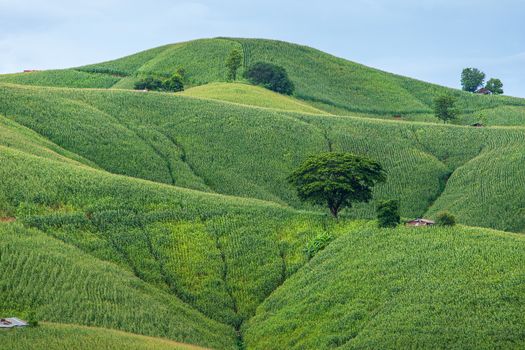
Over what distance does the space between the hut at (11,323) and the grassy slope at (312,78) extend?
107036 millimetres

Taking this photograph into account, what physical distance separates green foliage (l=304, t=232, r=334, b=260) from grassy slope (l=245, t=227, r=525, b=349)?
5.97 feet

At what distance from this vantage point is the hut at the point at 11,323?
5800cm

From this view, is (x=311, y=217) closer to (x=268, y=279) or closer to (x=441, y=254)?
(x=268, y=279)

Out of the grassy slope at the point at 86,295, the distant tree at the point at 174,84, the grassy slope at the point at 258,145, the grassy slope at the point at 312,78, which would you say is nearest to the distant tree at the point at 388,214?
the grassy slope at the point at 86,295

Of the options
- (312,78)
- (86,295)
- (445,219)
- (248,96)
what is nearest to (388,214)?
(445,219)

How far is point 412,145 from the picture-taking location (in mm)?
118188

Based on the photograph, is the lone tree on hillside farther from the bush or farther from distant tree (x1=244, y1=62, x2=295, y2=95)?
distant tree (x1=244, y1=62, x2=295, y2=95)

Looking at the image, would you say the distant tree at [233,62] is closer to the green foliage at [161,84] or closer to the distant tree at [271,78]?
the distant tree at [271,78]

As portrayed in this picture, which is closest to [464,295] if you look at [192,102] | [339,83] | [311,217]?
[311,217]

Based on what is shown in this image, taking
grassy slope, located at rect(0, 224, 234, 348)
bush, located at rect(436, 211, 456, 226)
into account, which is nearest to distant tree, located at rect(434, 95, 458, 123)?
bush, located at rect(436, 211, 456, 226)

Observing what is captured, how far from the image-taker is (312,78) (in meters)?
179

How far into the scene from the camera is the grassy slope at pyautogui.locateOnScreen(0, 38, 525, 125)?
16625cm

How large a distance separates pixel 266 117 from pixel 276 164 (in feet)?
50.6

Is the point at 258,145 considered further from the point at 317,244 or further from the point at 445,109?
the point at 445,109
